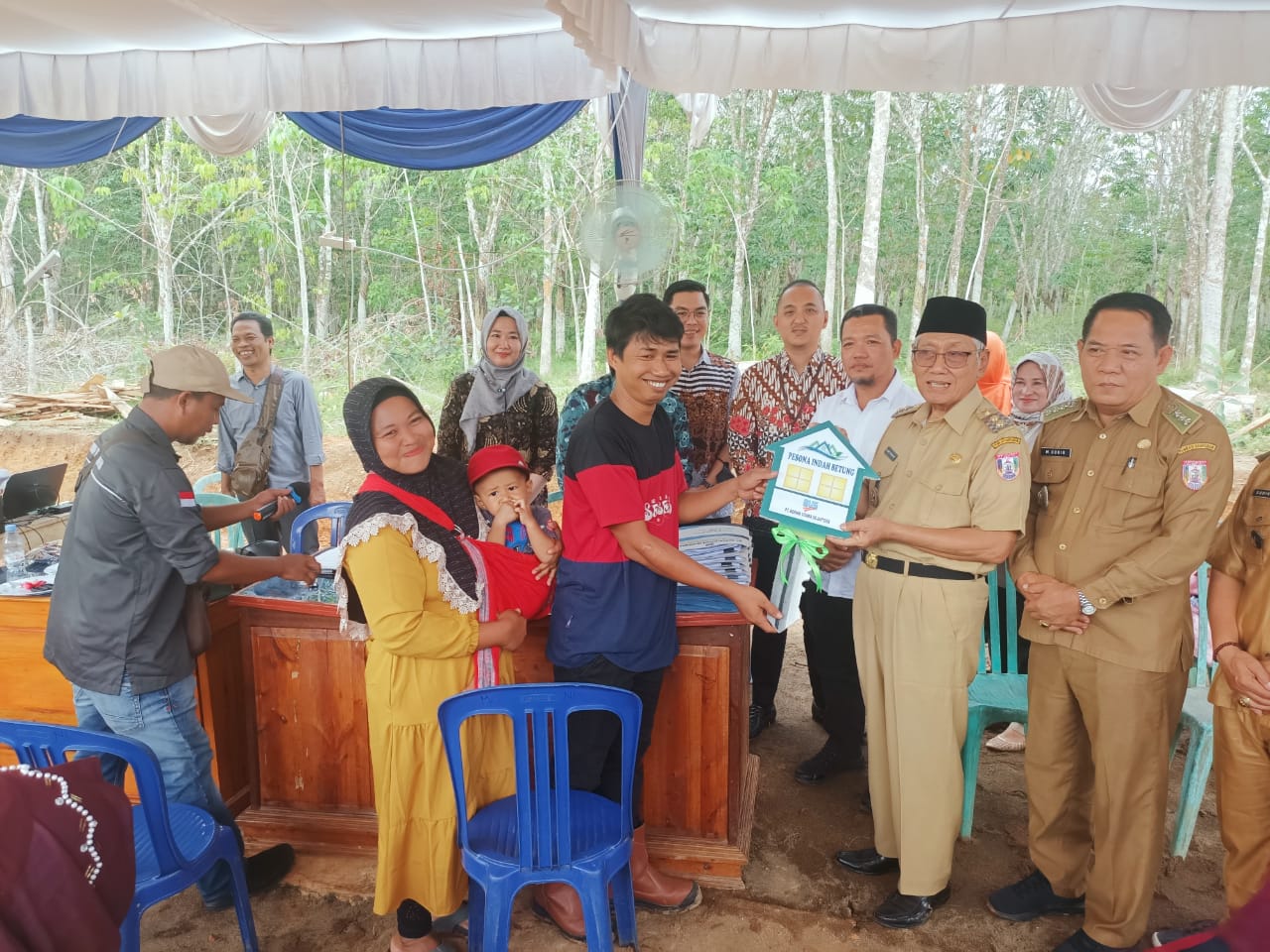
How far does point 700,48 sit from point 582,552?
2702 millimetres

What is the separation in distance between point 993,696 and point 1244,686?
99cm

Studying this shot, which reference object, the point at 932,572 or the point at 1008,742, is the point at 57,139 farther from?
the point at 1008,742

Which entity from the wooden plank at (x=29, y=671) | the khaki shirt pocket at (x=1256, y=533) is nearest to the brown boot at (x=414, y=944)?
the wooden plank at (x=29, y=671)

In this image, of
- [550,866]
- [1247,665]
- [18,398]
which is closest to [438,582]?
[550,866]

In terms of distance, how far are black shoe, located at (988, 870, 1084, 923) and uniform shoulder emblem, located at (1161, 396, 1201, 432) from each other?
1432 millimetres

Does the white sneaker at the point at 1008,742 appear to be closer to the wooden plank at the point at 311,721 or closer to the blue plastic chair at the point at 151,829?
the wooden plank at the point at 311,721

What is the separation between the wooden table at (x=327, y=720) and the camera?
8.89 ft

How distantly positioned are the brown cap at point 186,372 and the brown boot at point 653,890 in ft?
5.86

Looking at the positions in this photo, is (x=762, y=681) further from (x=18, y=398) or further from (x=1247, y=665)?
(x=18, y=398)

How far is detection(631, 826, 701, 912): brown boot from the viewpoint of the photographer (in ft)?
8.52

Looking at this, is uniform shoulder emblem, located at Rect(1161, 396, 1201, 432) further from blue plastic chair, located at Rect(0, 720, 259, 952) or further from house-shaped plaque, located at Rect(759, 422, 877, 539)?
blue plastic chair, located at Rect(0, 720, 259, 952)


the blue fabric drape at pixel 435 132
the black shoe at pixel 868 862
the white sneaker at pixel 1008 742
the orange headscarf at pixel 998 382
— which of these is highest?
the blue fabric drape at pixel 435 132

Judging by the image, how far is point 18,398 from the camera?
1086 cm

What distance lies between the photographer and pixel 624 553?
7.37 ft
